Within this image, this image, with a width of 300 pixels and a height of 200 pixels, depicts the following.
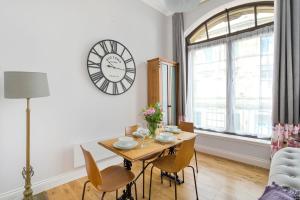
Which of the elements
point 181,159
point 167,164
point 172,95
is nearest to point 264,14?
point 172,95

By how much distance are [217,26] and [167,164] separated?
9.60 feet

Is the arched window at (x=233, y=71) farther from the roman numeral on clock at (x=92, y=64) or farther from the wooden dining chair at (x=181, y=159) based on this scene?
the roman numeral on clock at (x=92, y=64)

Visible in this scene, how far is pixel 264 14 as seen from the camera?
9.19 ft

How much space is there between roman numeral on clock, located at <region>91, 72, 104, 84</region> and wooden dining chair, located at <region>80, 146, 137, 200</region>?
51.3 inches

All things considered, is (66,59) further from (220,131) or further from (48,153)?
(220,131)

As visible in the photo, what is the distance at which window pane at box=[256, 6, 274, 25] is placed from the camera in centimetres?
273

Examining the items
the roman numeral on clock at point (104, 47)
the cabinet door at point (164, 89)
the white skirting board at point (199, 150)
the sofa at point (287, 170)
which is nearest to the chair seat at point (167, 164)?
the sofa at point (287, 170)

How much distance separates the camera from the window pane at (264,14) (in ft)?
8.95

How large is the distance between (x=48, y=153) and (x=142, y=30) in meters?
2.66

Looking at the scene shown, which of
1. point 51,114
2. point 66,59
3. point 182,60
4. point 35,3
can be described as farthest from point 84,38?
point 182,60

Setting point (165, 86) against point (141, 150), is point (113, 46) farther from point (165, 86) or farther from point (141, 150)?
point (141, 150)

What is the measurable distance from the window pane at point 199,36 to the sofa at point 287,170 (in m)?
2.78

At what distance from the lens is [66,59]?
2.29m

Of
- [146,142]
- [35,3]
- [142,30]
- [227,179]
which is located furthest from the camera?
[142,30]
